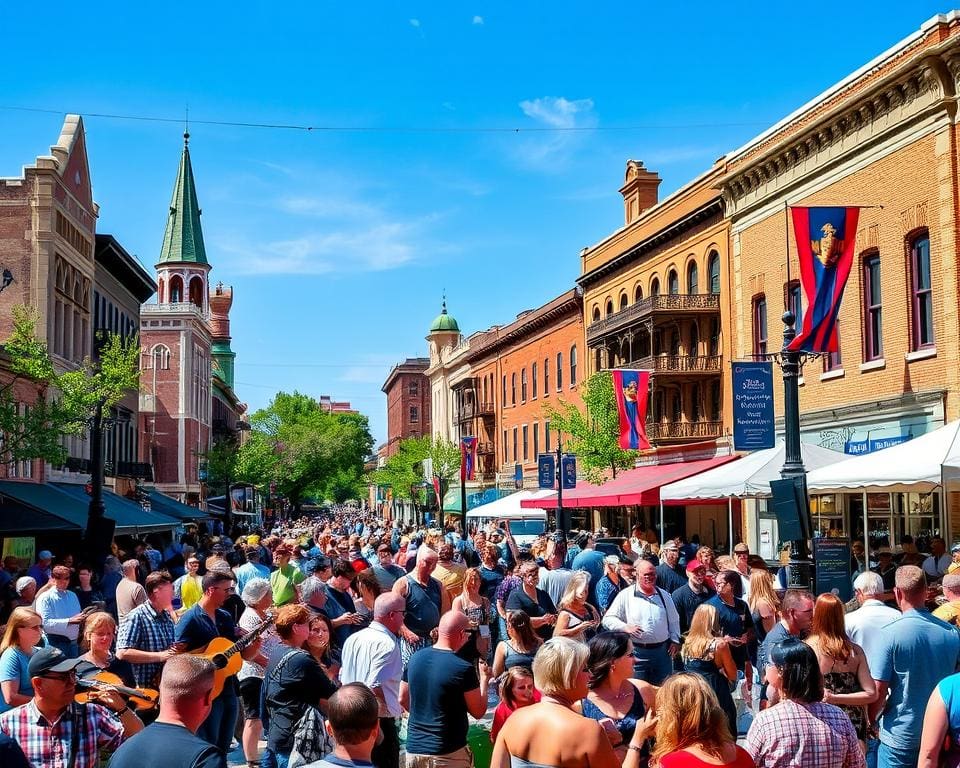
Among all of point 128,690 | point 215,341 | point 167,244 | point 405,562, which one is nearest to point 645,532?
point 405,562

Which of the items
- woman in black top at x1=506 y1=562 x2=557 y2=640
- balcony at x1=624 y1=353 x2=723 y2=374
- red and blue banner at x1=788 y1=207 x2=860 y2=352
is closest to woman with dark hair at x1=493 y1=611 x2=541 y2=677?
woman in black top at x1=506 y1=562 x2=557 y2=640

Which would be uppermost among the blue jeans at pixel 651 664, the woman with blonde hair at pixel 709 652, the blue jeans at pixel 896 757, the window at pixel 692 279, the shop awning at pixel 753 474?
the window at pixel 692 279

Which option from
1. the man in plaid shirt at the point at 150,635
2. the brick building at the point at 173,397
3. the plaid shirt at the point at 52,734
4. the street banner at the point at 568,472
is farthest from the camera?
the brick building at the point at 173,397

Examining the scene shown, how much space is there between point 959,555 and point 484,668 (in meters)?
7.62

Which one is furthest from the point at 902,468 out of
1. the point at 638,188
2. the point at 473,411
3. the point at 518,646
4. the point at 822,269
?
the point at 473,411

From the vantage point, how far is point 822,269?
21.0 meters

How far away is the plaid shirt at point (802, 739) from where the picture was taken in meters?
5.46

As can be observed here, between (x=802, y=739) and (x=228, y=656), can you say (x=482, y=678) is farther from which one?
(x=802, y=739)

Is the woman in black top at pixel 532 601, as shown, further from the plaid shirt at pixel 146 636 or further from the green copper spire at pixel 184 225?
the green copper spire at pixel 184 225

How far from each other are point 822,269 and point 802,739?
54.4ft

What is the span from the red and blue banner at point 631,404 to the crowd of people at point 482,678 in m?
18.9

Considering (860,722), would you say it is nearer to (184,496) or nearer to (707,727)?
(707,727)

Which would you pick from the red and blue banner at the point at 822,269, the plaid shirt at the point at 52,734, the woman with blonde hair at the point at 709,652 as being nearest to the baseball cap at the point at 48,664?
the plaid shirt at the point at 52,734

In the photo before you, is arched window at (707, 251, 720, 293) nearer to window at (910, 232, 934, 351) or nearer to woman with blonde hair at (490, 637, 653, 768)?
window at (910, 232, 934, 351)
